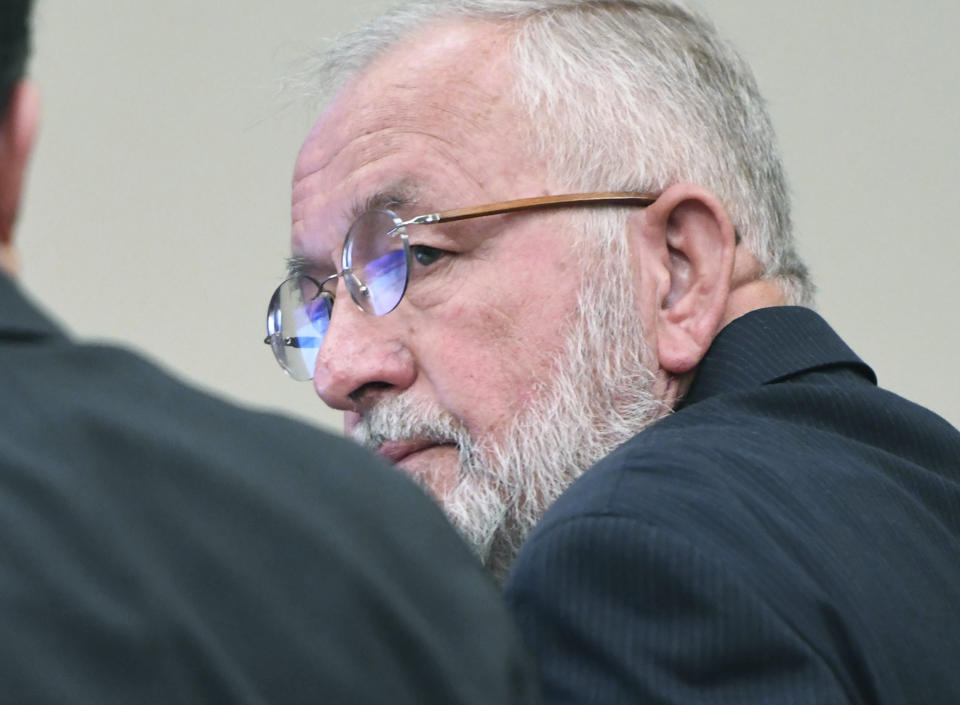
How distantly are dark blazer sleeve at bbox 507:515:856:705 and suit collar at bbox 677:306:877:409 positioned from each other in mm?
408

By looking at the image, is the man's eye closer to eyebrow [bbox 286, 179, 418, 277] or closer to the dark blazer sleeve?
Answer: eyebrow [bbox 286, 179, 418, 277]

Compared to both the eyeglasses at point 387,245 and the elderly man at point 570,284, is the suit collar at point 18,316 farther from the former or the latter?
the eyeglasses at point 387,245

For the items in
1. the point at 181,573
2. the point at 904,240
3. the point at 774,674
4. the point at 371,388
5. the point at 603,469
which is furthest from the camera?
the point at 904,240

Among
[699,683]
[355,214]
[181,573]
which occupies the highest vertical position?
[355,214]

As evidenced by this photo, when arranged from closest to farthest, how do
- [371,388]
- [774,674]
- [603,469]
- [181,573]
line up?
1. [181,573]
2. [774,674]
3. [603,469]
4. [371,388]

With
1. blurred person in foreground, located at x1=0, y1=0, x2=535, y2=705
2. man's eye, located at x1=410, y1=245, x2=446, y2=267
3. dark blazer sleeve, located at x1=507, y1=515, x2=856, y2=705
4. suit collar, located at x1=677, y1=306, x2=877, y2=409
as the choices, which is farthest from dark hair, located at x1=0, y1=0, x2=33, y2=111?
man's eye, located at x1=410, y1=245, x2=446, y2=267

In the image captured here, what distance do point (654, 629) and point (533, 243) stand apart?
675 millimetres

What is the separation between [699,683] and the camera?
42.5 inches

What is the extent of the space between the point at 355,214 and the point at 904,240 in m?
1.70

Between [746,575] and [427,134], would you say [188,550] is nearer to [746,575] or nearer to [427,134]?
[746,575]

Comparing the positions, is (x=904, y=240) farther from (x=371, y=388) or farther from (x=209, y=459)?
(x=209, y=459)

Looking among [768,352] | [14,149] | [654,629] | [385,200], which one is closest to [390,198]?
[385,200]

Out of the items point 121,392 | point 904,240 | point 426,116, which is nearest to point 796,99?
point 904,240

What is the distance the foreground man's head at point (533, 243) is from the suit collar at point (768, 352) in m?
0.07
